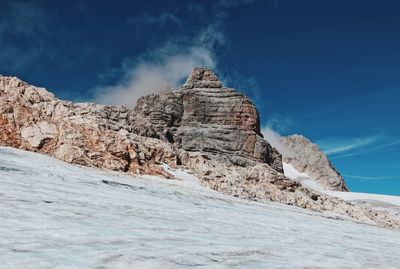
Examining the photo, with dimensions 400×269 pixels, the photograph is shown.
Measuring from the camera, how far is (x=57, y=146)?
2862 cm

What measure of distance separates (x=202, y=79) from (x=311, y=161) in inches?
3494

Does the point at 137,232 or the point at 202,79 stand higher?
the point at 202,79

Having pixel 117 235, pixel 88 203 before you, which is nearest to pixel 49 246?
pixel 117 235

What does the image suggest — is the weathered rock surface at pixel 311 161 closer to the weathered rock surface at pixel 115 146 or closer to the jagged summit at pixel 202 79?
the jagged summit at pixel 202 79

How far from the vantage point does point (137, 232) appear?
12625mm

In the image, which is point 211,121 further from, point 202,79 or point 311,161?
point 311,161

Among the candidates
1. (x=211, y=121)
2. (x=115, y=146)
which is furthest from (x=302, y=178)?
(x=115, y=146)

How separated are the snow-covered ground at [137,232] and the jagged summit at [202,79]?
64.4 metres

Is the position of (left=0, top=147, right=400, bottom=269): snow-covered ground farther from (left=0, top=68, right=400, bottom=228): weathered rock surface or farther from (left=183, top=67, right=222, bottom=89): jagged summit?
(left=183, top=67, right=222, bottom=89): jagged summit

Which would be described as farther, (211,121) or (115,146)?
(211,121)

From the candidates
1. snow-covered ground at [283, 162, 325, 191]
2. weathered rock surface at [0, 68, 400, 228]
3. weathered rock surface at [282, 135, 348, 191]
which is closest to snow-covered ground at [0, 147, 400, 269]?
weathered rock surface at [0, 68, 400, 228]

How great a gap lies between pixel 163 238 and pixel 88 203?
4.63 meters

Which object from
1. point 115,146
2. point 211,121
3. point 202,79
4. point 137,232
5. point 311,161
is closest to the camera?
point 137,232

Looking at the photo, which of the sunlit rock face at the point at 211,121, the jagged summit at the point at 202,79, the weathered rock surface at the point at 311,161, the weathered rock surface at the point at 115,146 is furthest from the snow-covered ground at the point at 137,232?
the weathered rock surface at the point at 311,161
